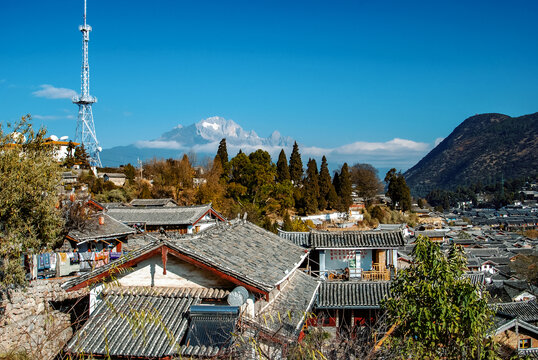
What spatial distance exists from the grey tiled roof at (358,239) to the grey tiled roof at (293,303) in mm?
6954

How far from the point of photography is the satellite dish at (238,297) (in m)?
8.86

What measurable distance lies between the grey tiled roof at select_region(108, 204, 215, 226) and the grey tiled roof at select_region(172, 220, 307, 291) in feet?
57.2

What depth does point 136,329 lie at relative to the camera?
804cm

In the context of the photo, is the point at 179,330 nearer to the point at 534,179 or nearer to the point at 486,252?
the point at 486,252

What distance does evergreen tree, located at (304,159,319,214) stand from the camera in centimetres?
5256

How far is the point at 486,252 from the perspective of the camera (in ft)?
193

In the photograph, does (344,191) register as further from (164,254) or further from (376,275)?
(164,254)

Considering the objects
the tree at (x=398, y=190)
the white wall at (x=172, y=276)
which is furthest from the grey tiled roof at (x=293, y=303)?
the tree at (x=398, y=190)

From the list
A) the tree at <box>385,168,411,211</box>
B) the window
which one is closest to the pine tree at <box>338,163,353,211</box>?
the tree at <box>385,168,411,211</box>

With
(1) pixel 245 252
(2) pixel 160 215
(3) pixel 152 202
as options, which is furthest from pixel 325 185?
(1) pixel 245 252

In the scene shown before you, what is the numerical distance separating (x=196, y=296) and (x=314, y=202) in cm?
4428

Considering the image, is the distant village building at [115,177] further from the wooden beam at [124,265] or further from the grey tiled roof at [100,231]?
the wooden beam at [124,265]

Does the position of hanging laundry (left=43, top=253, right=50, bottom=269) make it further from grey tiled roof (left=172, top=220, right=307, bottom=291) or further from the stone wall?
grey tiled roof (left=172, top=220, right=307, bottom=291)

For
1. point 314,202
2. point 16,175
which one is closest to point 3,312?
point 16,175
